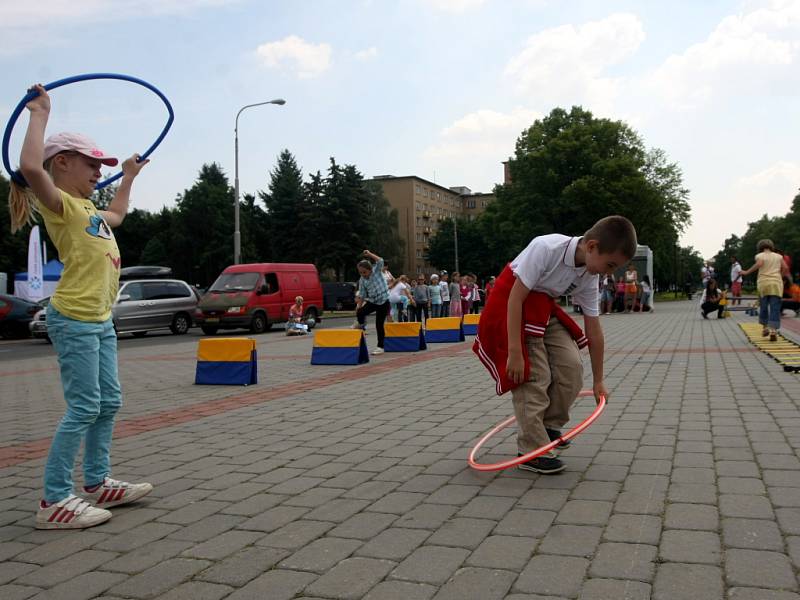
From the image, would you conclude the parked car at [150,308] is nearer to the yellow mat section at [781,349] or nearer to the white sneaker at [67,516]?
the yellow mat section at [781,349]

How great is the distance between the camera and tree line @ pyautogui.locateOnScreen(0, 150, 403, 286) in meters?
65.6

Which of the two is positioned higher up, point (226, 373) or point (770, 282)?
point (770, 282)

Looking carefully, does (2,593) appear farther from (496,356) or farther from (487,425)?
(487,425)

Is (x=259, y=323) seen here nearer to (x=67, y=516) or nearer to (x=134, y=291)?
(x=134, y=291)

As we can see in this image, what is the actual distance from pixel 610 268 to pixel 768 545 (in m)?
1.67

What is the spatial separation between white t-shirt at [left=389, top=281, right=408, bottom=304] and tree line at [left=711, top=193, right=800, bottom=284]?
124ft

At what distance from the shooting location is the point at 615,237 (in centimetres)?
420

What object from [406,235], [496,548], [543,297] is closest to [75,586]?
[496,548]

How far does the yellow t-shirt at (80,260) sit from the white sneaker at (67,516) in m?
0.95

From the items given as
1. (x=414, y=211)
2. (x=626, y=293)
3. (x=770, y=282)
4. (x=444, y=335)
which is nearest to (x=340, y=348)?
(x=444, y=335)

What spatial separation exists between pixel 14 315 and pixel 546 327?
23.8m

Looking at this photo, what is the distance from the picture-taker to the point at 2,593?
2.92m

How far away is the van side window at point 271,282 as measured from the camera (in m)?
24.1

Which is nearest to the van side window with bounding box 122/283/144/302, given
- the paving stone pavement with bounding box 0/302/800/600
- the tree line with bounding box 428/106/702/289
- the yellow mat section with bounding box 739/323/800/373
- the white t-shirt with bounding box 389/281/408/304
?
the white t-shirt with bounding box 389/281/408/304
